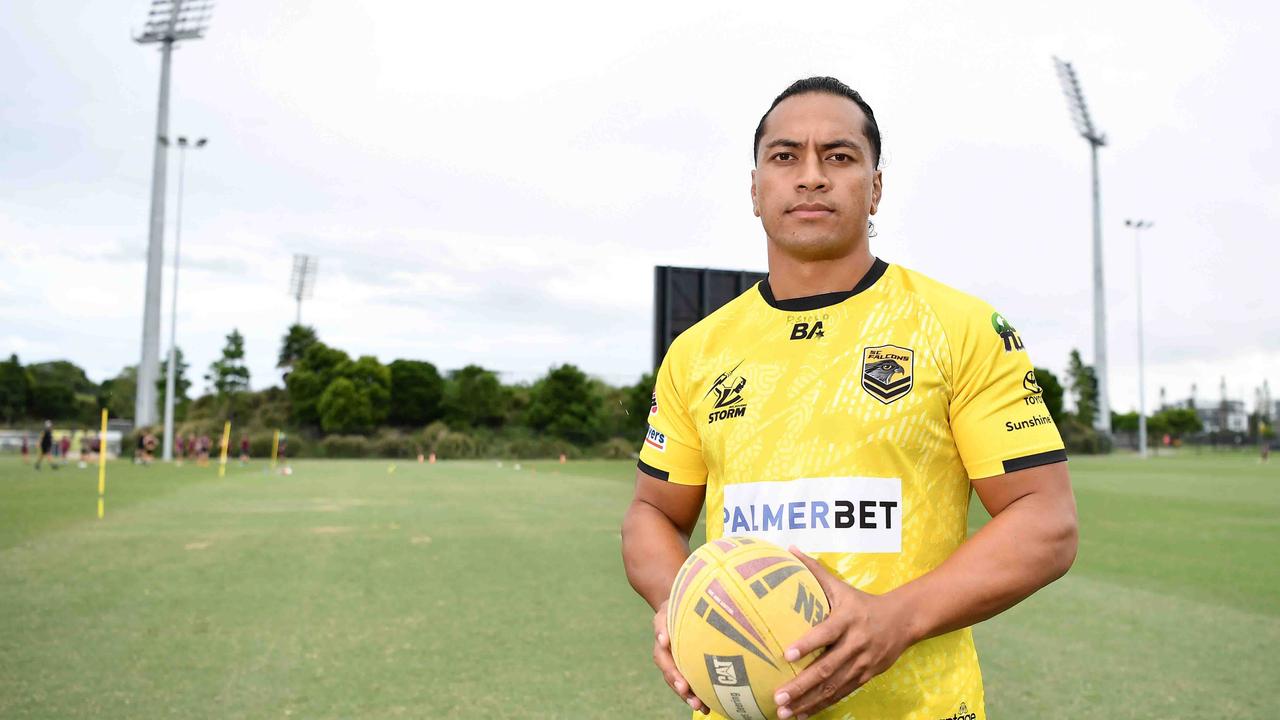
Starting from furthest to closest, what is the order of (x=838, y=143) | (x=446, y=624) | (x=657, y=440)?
(x=446, y=624)
(x=657, y=440)
(x=838, y=143)

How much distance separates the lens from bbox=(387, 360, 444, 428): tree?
68750 millimetres

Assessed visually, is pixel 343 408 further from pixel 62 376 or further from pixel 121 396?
pixel 62 376

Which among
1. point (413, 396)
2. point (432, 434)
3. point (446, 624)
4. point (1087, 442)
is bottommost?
point (446, 624)

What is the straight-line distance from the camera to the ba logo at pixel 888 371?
2.07m

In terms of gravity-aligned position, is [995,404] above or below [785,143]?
below

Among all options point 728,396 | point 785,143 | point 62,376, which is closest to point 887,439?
point 728,396

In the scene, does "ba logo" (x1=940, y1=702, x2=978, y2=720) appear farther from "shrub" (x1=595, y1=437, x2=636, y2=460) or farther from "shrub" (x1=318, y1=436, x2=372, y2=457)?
"shrub" (x1=318, y1=436, x2=372, y2=457)

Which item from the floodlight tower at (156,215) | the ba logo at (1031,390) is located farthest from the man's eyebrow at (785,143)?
the floodlight tower at (156,215)

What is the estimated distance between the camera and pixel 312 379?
2633 inches

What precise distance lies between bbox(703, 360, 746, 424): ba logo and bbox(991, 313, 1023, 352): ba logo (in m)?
0.58

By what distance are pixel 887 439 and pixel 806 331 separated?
0.34 meters

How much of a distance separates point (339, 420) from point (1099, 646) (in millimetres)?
63076

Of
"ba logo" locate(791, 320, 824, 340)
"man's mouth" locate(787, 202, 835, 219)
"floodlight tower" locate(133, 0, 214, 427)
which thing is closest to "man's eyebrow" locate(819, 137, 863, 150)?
"man's mouth" locate(787, 202, 835, 219)

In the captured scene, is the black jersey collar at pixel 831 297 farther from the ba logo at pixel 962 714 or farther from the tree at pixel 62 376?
the tree at pixel 62 376
